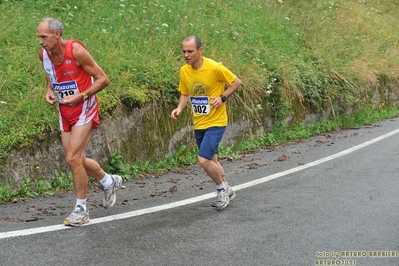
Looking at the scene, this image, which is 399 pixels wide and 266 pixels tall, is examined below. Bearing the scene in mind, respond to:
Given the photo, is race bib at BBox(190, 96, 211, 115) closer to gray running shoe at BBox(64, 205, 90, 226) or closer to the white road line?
the white road line

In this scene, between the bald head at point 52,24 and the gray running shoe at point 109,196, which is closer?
the bald head at point 52,24

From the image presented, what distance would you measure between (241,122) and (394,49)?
11.3m

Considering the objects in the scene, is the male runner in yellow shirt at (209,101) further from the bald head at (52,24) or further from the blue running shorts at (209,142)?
the bald head at (52,24)

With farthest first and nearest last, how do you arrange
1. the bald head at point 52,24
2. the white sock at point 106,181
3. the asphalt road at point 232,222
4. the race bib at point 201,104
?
1. the race bib at point 201,104
2. the white sock at point 106,181
3. the bald head at point 52,24
4. the asphalt road at point 232,222

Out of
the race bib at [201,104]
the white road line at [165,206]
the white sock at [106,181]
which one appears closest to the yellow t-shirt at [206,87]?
the race bib at [201,104]

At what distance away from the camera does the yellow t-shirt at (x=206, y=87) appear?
24.2 ft

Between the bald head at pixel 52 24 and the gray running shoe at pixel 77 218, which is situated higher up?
the bald head at pixel 52 24

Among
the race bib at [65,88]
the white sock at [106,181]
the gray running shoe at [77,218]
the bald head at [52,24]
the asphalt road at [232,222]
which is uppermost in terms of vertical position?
the bald head at [52,24]

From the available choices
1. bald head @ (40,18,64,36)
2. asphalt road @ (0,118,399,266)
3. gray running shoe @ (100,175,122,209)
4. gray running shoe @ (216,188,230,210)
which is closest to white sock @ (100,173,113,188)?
gray running shoe @ (100,175,122,209)

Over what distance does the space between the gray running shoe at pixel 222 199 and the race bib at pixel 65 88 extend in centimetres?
197

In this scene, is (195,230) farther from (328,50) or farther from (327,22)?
(327,22)

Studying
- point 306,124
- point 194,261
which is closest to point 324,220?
point 194,261

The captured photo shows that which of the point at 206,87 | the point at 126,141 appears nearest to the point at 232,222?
the point at 206,87

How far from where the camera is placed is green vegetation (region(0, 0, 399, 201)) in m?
9.20
